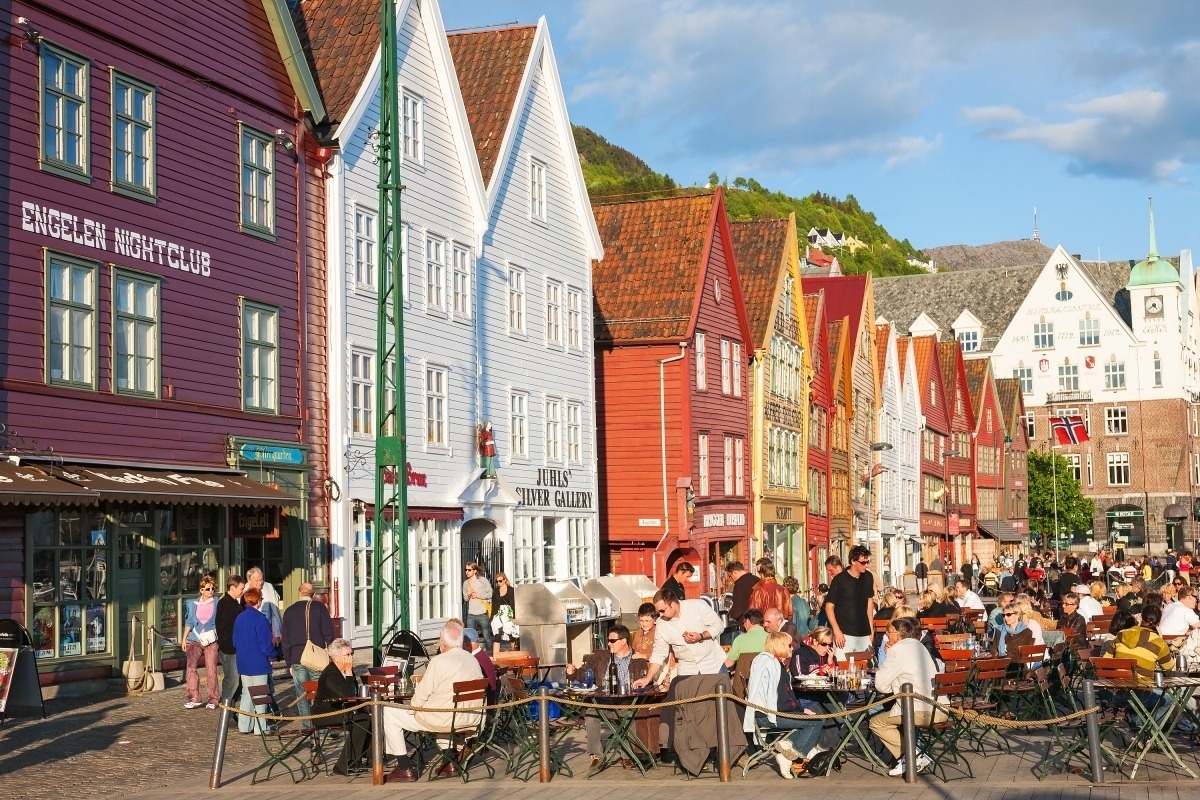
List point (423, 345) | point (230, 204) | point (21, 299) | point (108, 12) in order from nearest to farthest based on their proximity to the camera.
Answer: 1. point (21, 299)
2. point (108, 12)
3. point (230, 204)
4. point (423, 345)

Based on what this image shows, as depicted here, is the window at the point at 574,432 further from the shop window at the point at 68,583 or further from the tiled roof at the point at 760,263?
the shop window at the point at 68,583

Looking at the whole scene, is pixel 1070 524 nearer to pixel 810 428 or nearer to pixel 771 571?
pixel 810 428

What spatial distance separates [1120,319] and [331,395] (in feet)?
250

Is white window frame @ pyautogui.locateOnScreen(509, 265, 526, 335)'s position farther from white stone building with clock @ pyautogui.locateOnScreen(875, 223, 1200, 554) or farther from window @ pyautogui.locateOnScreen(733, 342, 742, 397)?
white stone building with clock @ pyautogui.locateOnScreen(875, 223, 1200, 554)

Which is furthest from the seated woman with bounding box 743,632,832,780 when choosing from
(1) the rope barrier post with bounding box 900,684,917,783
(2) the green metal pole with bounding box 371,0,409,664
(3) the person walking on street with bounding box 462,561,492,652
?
(3) the person walking on street with bounding box 462,561,492,652

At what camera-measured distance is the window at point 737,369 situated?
45.4 meters

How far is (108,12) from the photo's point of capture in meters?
22.2

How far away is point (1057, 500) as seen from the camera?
9219cm

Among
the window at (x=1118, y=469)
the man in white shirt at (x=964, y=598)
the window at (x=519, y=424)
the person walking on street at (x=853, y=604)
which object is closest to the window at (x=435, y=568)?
the window at (x=519, y=424)

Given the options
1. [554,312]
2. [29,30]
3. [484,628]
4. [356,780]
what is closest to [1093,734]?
[356,780]

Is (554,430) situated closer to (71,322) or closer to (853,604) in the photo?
(71,322)

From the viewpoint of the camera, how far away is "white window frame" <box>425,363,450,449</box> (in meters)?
30.0

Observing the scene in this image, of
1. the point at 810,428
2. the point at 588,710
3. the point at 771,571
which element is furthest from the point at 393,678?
the point at 810,428

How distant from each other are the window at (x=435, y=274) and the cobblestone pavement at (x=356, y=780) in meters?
14.0
